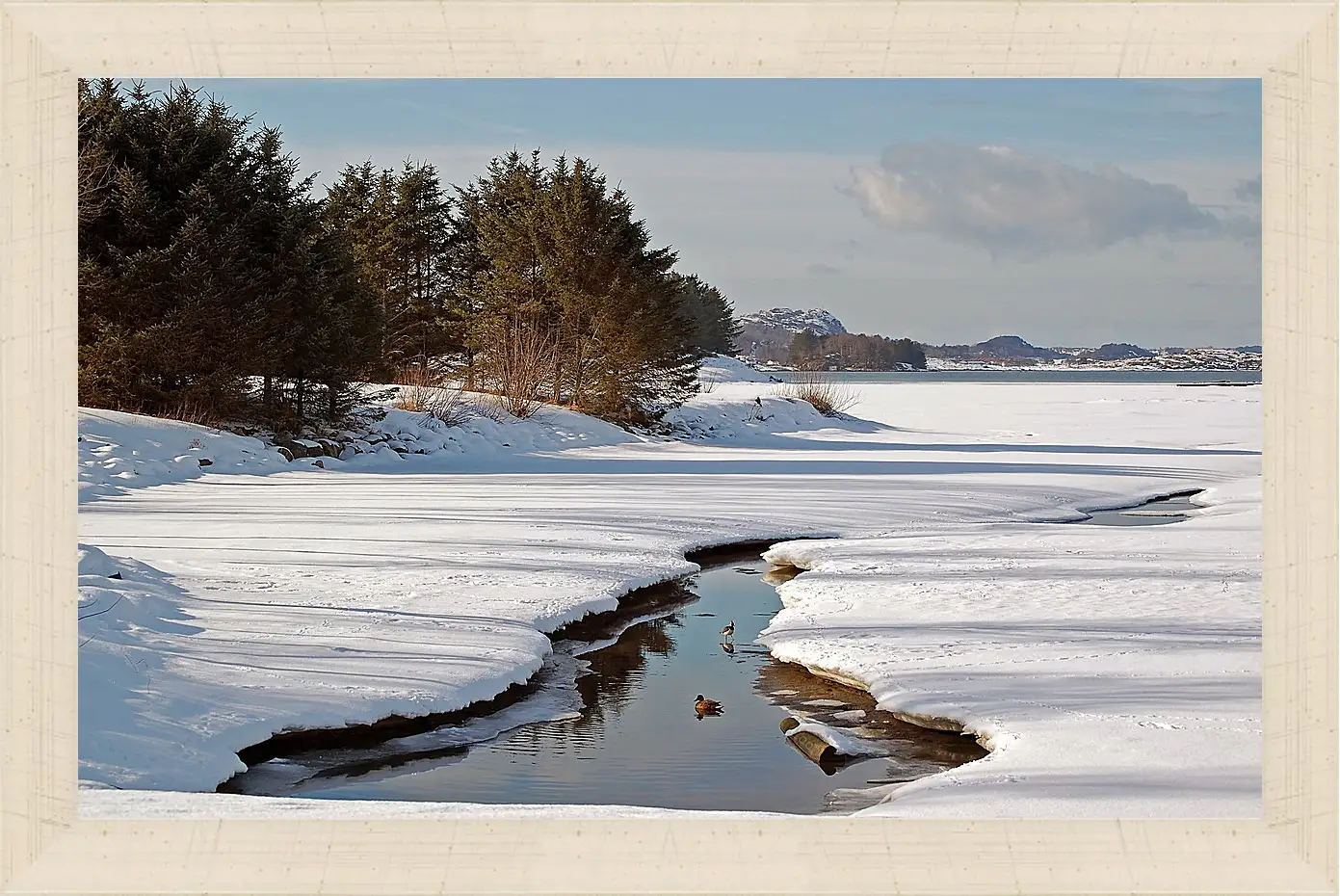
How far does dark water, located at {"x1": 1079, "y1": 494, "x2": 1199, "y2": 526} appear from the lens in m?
12.2

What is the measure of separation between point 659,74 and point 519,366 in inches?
747

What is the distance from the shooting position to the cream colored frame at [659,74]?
3441 millimetres

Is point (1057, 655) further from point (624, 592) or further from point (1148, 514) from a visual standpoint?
point (1148, 514)

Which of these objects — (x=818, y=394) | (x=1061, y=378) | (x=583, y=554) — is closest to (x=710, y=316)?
(x=818, y=394)

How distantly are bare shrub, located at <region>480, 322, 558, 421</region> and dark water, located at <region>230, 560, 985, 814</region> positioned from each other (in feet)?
51.3

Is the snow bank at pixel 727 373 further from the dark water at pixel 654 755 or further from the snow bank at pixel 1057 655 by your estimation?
the dark water at pixel 654 755

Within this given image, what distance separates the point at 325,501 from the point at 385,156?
1754cm

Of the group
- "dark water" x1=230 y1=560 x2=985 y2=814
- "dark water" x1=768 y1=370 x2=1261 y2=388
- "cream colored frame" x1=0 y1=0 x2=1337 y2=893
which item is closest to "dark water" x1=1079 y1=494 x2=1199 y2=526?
"dark water" x1=230 y1=560 x2=985 y2=814

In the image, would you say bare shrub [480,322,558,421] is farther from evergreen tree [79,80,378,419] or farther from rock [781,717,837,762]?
rock [781,717,837,762]

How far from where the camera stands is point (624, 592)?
26.6 feet

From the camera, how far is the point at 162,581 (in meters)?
7.03
